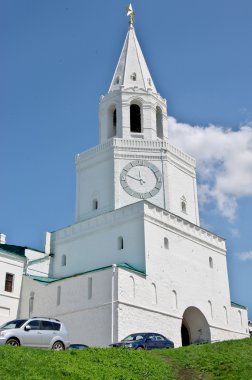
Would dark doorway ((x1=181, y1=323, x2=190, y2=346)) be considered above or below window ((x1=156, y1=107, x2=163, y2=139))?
below

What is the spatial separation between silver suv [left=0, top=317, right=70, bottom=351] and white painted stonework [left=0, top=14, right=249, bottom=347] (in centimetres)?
958

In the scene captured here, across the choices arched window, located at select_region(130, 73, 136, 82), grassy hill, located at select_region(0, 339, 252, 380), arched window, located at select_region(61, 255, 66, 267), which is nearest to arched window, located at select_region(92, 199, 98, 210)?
arched window, located at select_region(61, 255, 66, 267)

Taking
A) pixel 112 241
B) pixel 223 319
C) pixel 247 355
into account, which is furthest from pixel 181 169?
pixel 247 355

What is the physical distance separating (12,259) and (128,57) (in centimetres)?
2069

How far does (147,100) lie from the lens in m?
44.9

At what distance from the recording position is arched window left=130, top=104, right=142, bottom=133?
1764 inches

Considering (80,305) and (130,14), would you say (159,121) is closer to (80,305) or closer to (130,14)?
(130,14)

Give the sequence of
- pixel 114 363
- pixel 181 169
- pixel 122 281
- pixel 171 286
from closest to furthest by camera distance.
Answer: pixel 114 363
pixel 122 281
pixel 171 286
pixel 181 169

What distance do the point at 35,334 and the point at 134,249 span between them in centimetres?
1555

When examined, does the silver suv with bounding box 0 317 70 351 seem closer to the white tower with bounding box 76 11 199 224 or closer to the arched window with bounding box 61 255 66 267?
the white tower with bounding box 76 11 199 224

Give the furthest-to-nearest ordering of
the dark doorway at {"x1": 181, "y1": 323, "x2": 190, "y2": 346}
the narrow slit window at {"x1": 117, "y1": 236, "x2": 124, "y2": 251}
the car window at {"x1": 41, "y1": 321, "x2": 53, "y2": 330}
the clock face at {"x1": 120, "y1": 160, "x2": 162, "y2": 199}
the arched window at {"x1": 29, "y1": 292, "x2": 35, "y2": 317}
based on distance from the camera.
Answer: the clock face at {"x1": 120, "y1": 160, "x2": 162, "y2": 199} → the dark doorway at {"x1": 181, "y1": 323, "x2": 190, "y2": 346} → the arched window at {"x1": 29, "y1": 292, "x2": 35, "y2": 317} → the narrow slit window at {"x1": 117, "y1": 236, "x2": 124, "y2": 251} → the car window at {"x1": 41, "y1": 321, "x2": 53, "y2": 330}

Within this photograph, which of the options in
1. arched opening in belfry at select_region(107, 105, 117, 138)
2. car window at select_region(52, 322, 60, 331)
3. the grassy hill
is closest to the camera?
the grassy hill

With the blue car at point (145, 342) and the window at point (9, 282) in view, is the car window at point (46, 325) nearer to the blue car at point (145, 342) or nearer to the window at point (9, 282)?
the blue car at point (145, 342)

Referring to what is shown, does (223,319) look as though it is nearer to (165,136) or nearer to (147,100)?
(165,136)
